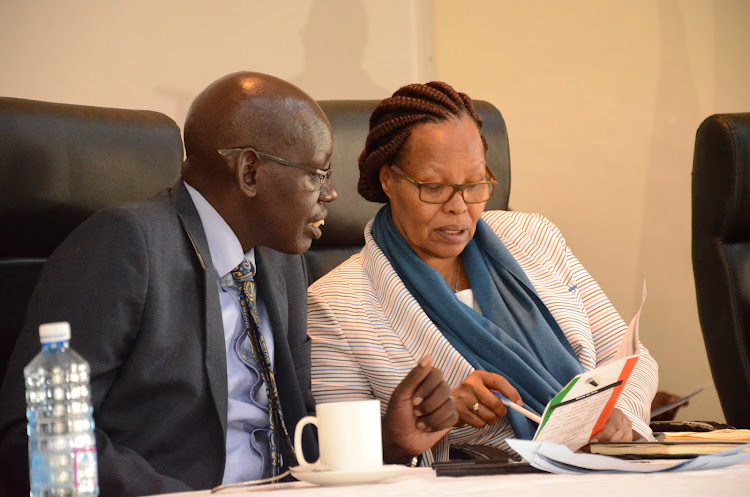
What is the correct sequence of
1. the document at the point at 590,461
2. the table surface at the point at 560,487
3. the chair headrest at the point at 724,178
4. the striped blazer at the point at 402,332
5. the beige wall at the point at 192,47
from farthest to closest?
the beige wall at the point at 192,47 → the chair headrest at the point at 724,178 → the striped blazer at the point at 402,332 → the document at the point at 590,461 → the table surface at the point at 560,487

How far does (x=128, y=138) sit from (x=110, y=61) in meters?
0.89

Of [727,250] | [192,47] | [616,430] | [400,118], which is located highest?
[192,47]

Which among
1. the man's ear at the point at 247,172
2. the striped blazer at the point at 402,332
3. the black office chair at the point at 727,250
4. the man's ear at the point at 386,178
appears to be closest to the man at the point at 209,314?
the man's ear at the point at 247,172

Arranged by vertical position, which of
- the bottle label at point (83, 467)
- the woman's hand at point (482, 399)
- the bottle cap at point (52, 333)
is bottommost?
the woman's hand at point (482, 399)

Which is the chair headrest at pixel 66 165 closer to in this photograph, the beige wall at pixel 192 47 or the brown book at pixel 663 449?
the beige wall at pixel 192 47

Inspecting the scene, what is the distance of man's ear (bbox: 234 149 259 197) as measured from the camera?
152 cm

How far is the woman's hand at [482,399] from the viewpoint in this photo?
1.61m

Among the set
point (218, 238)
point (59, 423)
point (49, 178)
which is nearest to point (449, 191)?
point (218, 238)

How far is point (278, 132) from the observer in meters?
1.54

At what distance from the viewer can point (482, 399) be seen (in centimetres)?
162

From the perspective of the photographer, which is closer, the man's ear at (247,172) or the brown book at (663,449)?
the brown book at (663,449)

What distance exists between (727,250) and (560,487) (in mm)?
1405

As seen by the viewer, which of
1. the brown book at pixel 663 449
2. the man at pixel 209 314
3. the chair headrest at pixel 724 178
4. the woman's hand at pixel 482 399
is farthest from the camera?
the chair headrest at pixel 724 178

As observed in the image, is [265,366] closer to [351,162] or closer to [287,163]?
[287,163]
